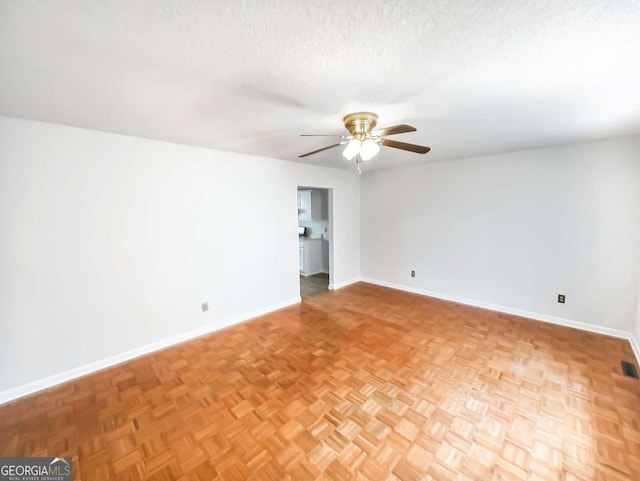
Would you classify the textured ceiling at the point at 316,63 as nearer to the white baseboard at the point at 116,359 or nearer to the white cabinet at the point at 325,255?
the white baseboard at the point at 116,359

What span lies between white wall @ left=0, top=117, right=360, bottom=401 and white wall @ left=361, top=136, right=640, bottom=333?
240 cm

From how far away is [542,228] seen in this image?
336cm

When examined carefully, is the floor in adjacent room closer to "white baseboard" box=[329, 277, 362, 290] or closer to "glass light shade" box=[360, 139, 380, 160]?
"white baseboard" box=[329, 277, 362, 290]

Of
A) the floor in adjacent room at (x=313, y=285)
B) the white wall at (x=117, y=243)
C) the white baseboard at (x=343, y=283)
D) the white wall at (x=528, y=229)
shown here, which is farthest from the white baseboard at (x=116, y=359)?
the white wall at (x=528, y=229)

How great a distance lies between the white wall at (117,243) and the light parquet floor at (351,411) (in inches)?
14.0

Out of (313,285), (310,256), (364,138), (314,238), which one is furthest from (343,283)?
(364,138)

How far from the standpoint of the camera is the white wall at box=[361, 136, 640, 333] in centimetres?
294

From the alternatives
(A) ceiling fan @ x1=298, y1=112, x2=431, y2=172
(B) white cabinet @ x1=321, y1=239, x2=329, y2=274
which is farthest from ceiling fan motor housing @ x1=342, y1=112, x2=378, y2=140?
(B) white cabinet @ x1=321, y1=239, x2=329, y2=274

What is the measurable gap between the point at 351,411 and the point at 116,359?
236 cm

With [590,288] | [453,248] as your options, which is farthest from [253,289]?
[590,288]

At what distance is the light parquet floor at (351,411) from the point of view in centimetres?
154

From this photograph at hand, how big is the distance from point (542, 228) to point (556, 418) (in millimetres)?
2369

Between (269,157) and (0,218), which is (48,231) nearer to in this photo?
(0,218)

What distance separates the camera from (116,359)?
8.61 ft
